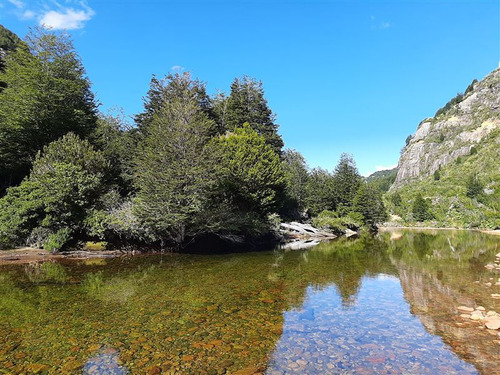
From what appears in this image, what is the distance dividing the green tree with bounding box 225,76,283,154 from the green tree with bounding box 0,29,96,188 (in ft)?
70.0

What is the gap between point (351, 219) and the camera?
5609 cm

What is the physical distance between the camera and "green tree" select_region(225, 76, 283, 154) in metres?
47.5

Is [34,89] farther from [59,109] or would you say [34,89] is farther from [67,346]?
[67,346]

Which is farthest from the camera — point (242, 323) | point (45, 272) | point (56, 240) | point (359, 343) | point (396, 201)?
point (396, 201)

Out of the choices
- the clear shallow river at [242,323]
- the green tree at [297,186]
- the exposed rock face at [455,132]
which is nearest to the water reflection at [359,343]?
the clear shallow river at [242,323]

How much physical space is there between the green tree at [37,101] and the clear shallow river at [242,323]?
20.1m

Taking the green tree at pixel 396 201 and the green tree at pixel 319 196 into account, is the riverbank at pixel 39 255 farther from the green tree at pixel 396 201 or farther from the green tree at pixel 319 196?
the green tree at pixel 396 201

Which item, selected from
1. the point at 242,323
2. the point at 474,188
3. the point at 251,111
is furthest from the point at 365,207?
the point at 242,323

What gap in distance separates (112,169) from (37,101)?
9741 millimetres

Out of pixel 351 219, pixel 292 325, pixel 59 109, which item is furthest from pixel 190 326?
pixel 351 219

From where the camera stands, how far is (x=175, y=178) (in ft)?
80.0

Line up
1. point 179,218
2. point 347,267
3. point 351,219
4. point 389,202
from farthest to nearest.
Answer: point 389,202, point 351,219, point 179,218, point 347,267

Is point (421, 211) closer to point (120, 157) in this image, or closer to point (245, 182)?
point (245, 182)

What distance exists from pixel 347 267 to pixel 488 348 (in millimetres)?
12209
